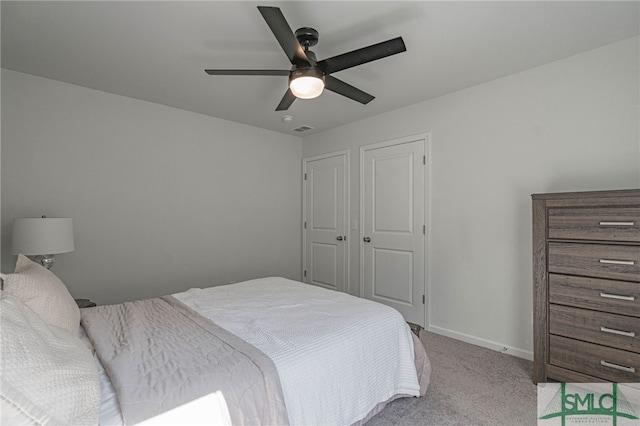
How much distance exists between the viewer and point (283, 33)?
5.22 ft

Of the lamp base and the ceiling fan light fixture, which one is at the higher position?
the ceiling fan light fixture

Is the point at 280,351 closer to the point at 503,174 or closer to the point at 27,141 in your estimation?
the point at 503,174

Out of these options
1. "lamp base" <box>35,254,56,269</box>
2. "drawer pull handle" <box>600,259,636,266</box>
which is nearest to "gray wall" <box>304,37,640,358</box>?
"drawer pull handle" <box>600,259,636,266</box>

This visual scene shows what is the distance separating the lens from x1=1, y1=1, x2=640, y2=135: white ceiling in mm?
1864

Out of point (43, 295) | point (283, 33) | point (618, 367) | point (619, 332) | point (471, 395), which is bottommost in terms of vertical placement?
point (471, 395)

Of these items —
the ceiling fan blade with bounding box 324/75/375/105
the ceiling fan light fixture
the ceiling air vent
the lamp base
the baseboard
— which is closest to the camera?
the ceiling fan light fixture

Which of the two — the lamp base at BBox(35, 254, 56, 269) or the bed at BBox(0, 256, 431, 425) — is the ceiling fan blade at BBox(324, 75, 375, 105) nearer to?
the bed at BBox(0, 256, 431, 425)

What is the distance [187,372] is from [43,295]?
2.73 feet

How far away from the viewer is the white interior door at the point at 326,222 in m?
4.25

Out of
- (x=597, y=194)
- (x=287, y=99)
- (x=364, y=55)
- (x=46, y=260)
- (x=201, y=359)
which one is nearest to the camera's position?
Result: (x=201, y=359)

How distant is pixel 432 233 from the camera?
130 inches

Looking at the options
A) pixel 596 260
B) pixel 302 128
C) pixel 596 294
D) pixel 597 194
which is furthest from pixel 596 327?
pixel 302 128

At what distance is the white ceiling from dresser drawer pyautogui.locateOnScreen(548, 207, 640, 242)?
3.93 feet

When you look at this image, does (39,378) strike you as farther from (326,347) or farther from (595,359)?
(595,359)
